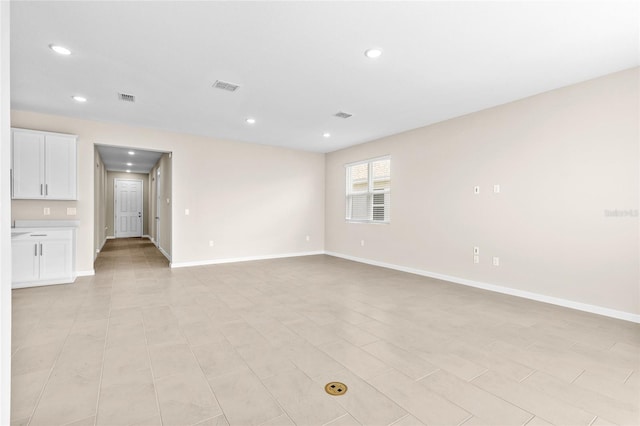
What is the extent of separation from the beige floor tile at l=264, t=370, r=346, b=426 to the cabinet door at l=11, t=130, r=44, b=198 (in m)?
5.09

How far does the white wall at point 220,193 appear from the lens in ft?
17.1

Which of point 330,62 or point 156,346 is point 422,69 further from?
point 156,346

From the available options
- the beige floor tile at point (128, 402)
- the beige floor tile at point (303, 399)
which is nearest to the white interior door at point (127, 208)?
the beige floor tile at point (128, 402)

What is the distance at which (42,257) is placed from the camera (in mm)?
4461

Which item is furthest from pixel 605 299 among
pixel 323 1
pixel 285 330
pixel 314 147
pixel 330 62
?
pixel 314 147

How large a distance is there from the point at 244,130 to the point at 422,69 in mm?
3638

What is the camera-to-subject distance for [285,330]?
2.95 metres

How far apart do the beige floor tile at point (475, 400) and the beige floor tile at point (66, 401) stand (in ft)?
6.93

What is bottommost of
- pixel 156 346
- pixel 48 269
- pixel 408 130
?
pixel 156 346

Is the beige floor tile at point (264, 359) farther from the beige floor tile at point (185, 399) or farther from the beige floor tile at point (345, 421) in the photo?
the beige floor tile at point (345, 421)

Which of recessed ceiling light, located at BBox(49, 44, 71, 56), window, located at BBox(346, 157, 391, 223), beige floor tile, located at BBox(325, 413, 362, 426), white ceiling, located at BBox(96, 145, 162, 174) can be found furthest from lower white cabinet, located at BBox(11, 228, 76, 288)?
window, located at BBox(346, 157, 391, 223)

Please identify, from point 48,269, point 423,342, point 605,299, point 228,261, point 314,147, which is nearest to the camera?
point 423,342

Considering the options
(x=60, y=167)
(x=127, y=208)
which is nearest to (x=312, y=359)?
(x=60, y=167)

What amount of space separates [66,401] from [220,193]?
16.5ft
